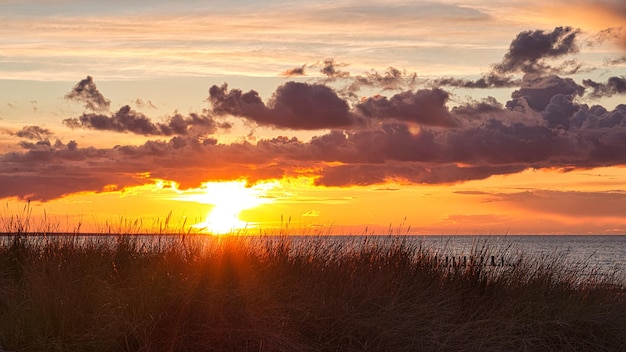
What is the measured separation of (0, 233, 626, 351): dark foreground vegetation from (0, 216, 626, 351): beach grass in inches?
1.1

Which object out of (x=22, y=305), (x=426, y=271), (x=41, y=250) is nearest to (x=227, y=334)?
(x=22, y=305)

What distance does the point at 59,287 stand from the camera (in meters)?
12.2

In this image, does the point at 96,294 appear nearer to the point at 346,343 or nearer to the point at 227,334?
the point at 227,334

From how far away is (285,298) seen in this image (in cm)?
1238

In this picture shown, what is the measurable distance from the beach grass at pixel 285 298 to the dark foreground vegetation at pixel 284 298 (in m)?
0.03

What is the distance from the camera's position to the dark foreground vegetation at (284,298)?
1108 centimetres

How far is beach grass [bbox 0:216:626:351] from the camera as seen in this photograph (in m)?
11.1

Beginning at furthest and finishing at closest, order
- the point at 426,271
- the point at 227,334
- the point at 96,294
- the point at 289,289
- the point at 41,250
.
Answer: the point at 41,250 < the point at 426,271 < the point at 289,289 < the point at 96,294 < the point at 227,334

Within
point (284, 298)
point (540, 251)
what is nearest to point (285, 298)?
point (284, 298)

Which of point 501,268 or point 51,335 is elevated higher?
point 501,268

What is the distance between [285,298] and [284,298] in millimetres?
16

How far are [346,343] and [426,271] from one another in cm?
476

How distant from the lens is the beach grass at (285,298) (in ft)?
36.4

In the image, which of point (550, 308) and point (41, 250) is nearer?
point (550, 308)
